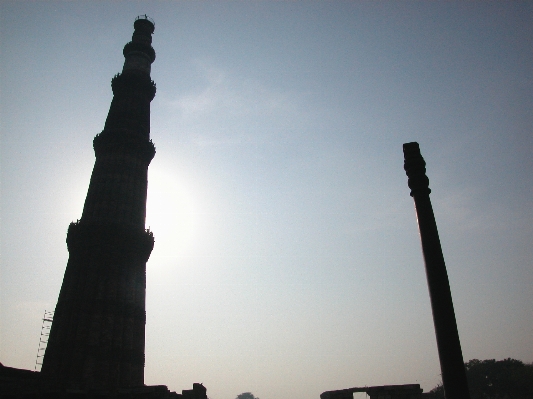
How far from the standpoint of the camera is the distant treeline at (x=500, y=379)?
178 ft

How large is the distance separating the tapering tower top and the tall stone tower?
3142 millimetres

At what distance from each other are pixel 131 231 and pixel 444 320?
67.5ft

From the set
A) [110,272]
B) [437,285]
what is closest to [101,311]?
[110,272]

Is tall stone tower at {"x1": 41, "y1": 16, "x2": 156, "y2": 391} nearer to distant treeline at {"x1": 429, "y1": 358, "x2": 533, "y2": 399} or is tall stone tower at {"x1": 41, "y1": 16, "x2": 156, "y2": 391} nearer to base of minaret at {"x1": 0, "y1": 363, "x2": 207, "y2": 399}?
base of minaret at {"x1": 0, "y1": 363, "x2": 207, "y2": 399}

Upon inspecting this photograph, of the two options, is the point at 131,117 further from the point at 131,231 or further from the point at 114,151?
the point at 131,231

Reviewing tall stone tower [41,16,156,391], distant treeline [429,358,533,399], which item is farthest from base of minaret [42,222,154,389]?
distant treeline [429,358,533,399]

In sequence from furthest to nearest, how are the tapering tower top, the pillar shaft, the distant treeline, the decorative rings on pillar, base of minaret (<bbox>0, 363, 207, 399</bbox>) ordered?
the distant treeline < the tapering tower top < base of minaret (<bbox>0, 363, 207, 399</bbox>) < the decorative rings on pillar < the pillar shaft

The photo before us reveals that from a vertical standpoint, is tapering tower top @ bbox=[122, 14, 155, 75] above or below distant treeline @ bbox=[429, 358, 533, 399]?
above

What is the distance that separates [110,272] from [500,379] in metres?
58.9

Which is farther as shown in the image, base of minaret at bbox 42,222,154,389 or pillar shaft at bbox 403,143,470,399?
base of minaret at bbox 42,222,154,389

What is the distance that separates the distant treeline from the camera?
54.2m

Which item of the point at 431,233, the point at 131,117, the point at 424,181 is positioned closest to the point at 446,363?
the point at 431,233

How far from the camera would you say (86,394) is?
1262 cm

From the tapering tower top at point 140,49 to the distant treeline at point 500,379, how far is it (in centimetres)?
5224
